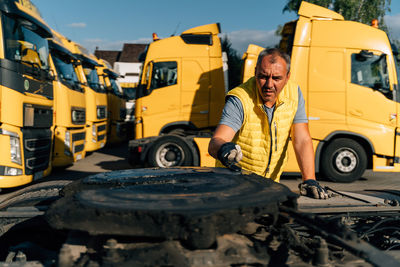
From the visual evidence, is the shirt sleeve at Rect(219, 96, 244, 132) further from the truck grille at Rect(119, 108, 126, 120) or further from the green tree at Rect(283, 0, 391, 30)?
the green tree at Rect(283, 0, 391, 30)

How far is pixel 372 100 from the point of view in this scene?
7.55 metres

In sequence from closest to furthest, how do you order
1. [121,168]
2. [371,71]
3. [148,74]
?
[371,71], [148,74], [121,168]

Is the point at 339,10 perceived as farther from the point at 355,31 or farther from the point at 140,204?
the point at 140,204

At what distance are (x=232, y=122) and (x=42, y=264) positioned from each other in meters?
1.53

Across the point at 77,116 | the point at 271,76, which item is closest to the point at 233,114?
the point at 271,76

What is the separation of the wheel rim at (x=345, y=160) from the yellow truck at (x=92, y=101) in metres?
6.24

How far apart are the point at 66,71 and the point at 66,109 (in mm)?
1347

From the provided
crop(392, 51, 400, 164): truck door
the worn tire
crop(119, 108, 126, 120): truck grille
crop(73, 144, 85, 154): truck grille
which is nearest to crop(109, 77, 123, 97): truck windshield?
crop(119, 108, 126, 120): truck grille

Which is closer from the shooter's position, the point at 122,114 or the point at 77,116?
the point at 77,116

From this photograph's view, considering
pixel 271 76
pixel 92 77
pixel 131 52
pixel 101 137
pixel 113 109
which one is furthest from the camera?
pixel 131 52

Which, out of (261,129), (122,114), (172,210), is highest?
(122,114)

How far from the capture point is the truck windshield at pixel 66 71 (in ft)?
27.9

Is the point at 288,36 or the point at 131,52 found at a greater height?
the point at 131,52

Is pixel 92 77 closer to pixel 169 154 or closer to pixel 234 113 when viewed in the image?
pixel 169 154
